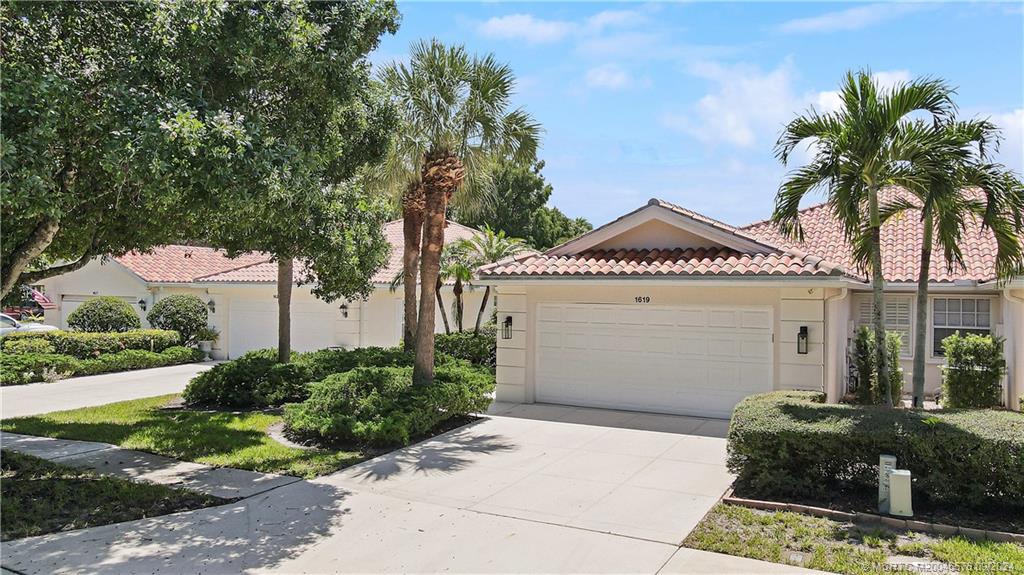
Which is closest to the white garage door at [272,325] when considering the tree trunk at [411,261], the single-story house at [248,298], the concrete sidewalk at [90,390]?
the single-story house at [248,298]

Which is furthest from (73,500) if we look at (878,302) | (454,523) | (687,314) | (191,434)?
(878,302)

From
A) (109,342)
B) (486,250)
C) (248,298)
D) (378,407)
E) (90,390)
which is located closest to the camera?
(378,407)

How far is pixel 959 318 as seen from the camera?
14.7 meters

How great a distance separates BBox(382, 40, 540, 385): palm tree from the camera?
11.3 metres

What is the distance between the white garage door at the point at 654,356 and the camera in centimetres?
1147

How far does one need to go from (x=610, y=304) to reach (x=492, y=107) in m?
4.24

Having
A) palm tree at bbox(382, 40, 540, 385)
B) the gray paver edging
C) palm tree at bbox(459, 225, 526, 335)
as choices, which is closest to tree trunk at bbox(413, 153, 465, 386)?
palm tree at bbox(382, 40, 540, 385)

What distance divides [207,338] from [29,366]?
5.92m

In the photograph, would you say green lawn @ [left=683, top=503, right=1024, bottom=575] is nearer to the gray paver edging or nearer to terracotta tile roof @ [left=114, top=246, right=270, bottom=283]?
the gray paver edging

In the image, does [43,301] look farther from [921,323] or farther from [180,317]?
[921,323]

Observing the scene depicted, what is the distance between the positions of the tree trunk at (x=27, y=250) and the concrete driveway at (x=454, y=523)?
320cm

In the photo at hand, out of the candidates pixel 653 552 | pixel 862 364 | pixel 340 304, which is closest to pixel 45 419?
pixel 340 304

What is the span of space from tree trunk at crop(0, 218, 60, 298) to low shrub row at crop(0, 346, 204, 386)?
11635 millimetres

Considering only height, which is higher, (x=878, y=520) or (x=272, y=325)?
(x=272, y=325)
